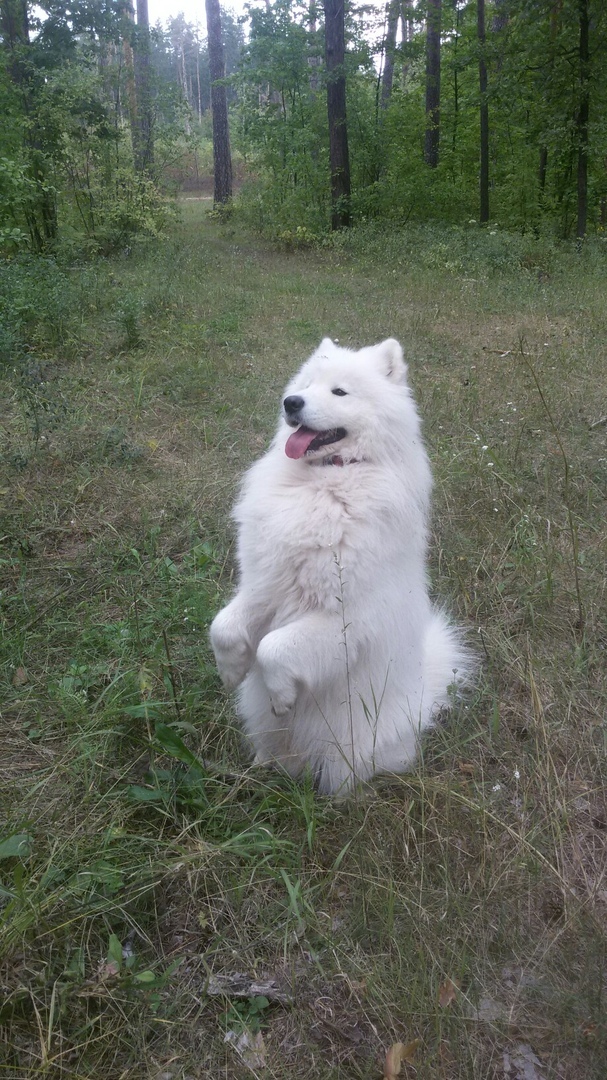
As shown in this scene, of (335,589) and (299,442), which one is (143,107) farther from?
(335,589)

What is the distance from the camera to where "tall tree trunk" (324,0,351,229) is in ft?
A: 45.6

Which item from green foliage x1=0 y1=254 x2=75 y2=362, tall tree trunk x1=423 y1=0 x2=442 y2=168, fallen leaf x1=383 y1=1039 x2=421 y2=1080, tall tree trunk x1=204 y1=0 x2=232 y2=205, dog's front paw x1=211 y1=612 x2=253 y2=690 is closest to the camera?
fallen leaf x1=383 y1=1039 x2=421 y2=1080

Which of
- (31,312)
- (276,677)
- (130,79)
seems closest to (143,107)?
(130,79)

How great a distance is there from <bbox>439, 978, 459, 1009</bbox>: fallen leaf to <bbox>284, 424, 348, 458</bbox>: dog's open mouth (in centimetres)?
171

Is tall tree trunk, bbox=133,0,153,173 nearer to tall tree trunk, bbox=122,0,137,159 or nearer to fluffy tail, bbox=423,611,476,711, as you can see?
tall tree trunk, bbox=122,0,137,159

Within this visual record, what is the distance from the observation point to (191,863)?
2.06 meters

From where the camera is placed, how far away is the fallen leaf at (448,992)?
1770 mm

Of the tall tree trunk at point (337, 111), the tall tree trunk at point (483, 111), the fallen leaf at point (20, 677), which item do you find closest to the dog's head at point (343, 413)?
the fallen leaf at point (20, 677)

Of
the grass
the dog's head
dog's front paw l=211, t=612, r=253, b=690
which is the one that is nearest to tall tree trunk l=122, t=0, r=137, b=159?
the grass

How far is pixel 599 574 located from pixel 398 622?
1.58 metres

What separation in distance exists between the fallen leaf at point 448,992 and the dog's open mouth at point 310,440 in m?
1.71

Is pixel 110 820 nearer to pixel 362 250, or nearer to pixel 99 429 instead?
pixel 99 429

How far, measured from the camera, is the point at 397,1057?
1669 mm

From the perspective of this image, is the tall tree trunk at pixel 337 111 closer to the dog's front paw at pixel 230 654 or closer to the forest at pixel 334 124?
the forest at pixel 334 124
